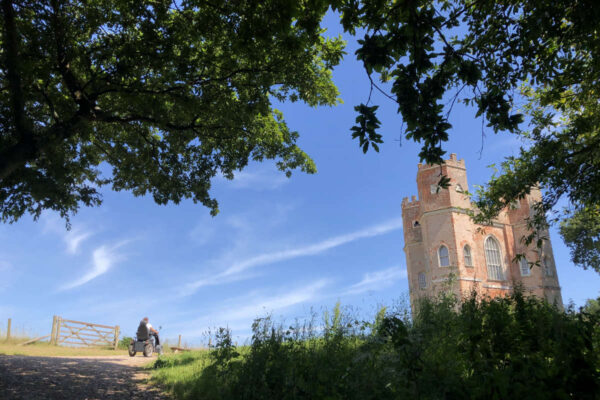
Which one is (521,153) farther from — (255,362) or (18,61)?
(18,61)

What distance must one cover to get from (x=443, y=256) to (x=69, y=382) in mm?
28648

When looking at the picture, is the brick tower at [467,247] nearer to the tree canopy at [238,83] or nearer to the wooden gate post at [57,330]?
the tree canopy at [238,83]

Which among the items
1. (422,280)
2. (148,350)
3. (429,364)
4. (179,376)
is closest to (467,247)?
(422,280)

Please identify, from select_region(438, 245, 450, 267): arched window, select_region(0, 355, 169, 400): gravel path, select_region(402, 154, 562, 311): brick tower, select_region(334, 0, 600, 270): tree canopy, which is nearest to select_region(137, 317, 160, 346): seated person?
select_region(0, 355, 169, 400): gravel path

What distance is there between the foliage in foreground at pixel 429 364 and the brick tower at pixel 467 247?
80.1 feet

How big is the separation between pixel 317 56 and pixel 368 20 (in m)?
5.55

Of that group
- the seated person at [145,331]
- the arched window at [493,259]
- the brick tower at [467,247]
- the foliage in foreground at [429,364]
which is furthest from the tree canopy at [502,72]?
the arched window at [493,259]

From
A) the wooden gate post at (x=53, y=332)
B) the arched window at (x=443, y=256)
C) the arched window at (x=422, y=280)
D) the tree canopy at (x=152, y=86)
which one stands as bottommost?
the wooden gate post at (x=53, y=332)

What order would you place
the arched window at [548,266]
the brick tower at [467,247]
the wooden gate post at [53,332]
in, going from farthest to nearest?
the arched window at [548,266] → the brick tower at [467,247] → the wooden gate post at [53,332]

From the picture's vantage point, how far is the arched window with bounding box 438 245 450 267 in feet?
101

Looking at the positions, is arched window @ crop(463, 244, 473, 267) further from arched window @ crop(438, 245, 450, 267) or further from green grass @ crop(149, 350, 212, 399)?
green grass @ crop(149, 350, 212, 399)

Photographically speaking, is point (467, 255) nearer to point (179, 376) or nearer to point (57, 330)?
point (179, 376)

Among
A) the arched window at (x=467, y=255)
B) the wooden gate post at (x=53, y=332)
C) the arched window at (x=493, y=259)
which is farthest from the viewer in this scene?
the arched window at (x=493, y=259)

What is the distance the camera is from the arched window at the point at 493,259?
32938 millimetres
